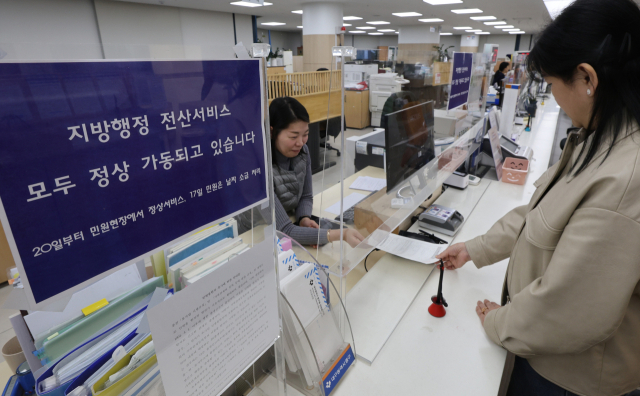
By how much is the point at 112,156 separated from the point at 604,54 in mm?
849

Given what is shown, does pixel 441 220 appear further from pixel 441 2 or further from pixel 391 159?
pixel 441 2

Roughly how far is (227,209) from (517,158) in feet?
7.78

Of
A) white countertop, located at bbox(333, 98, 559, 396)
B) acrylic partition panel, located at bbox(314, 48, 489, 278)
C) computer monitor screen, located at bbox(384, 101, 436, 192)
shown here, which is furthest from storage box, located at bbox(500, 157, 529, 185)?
white countertop, located at bbox(333, 98, 559, 396)

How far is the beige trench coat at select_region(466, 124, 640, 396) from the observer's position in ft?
2.06

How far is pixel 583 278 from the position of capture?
0.67m

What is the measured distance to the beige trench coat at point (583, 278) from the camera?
2.06 ft

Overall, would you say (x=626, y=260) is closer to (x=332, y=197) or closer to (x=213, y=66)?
Answer: (x=213, y=66)

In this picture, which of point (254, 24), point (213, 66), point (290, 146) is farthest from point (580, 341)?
point (254, 24)

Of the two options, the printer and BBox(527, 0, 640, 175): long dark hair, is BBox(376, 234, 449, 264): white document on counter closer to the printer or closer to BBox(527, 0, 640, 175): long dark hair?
the printer

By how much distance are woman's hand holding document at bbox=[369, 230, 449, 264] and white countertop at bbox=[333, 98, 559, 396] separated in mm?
96

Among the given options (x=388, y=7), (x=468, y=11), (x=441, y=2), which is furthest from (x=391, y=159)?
(x=468, y=11)

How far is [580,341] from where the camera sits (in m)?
0.72

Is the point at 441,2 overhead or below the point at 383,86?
overhead

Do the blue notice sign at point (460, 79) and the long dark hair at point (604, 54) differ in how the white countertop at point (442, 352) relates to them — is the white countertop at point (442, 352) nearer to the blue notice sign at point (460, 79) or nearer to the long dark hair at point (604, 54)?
the long dark hair at point (604, 54)
